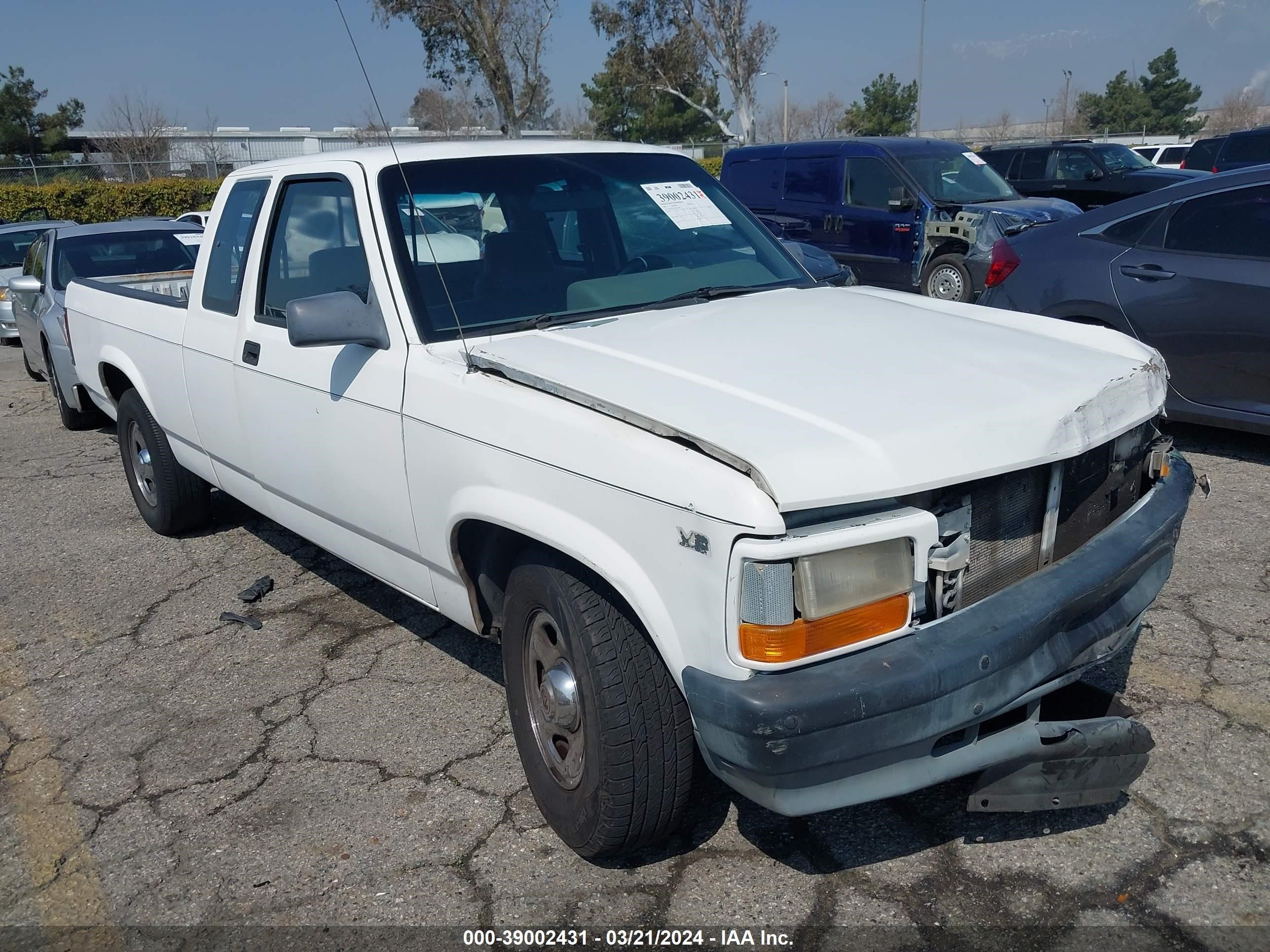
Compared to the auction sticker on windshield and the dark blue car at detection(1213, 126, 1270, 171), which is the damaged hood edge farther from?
the dark blue car at detection(1213, 126, 1270, 171)

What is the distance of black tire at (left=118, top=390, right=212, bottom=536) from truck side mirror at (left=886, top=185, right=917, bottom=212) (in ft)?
25.4

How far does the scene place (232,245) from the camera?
4.39 metres

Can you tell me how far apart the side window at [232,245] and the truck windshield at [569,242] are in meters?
0.96

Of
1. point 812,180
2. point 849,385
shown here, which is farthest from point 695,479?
point 812,180

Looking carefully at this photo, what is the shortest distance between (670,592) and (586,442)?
16.7 inches

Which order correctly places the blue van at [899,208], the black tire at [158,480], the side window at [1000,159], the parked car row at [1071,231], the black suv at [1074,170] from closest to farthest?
the black tire at [158,480] → the parked car row at [1071,231] → the blue van at [899,208] → the black suv at [1074,170] → the side window at [1000,159]

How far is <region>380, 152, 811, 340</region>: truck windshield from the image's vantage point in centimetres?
343

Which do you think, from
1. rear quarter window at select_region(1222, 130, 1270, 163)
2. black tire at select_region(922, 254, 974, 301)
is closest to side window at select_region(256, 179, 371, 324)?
black tire at select_region(922, 254, 974, 301)

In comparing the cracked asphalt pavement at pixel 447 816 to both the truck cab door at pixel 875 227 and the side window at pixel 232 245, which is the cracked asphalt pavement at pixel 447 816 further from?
the truck cab door at pixel 875 227

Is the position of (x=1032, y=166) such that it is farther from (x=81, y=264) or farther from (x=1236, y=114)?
(x=1236, y=114)

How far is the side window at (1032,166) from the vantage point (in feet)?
50.3

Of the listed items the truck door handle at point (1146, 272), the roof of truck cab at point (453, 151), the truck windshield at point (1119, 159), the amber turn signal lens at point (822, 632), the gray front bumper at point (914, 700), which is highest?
the roof of truck cab at point (453, 151)

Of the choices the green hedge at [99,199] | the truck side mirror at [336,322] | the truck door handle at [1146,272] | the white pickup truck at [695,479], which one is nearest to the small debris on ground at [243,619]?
the white pickup truck at [695,479]

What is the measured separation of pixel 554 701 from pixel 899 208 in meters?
9.22
